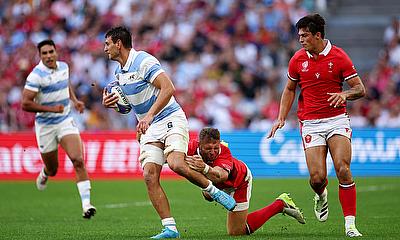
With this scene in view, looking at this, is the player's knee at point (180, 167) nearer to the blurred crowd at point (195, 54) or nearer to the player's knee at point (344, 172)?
the player's knee at point (344, 172)

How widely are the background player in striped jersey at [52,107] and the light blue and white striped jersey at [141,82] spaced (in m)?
3.96

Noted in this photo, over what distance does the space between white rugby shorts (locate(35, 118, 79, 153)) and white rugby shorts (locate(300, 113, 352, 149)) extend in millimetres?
5128

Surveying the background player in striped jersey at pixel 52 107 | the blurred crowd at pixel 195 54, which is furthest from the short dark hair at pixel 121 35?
the blurred crowd at pixel 195 54

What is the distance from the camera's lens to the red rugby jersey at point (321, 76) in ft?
37.5

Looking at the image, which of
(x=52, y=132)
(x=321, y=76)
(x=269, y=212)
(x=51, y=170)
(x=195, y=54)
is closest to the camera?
(x=321, y=76)

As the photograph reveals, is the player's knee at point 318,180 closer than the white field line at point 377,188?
Yes

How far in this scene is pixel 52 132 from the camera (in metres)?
15.5

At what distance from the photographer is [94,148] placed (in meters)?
23.4

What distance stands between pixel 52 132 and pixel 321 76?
5690mm

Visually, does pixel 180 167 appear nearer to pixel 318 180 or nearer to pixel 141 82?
pixel 141 82

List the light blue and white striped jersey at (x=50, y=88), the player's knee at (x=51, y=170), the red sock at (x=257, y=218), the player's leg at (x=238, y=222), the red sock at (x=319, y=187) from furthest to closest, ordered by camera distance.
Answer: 1. the player's knee at (x=51, y=170)
2. the light blue and white striped jersey at (x=50, y=88)
3. the red sock at (x=319, y=187)
4. the red sock at (x=257, y=218)
5. the player's leg at (x=238, y=222)

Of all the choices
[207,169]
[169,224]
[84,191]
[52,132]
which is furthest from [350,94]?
[52,132]

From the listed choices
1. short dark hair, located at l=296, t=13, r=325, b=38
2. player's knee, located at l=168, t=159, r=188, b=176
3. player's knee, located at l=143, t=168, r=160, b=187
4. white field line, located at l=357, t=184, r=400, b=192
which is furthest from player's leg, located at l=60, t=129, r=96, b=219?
white field line, located at l=357, t=184, r=400, b=192

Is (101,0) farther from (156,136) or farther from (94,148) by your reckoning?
(156,136)
